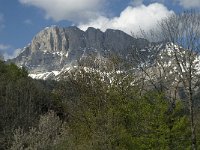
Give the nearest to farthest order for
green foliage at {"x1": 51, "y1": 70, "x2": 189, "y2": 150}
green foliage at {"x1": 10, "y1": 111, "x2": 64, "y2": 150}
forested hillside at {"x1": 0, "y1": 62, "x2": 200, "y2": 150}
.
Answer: green foliage at {"x1": 51, "y1": 70, "x2": 189, "y2": 150} → forested hillside at {"x1": 0, "y1": 62, "x2": 200, "y2": 150} → green foliage at {"x1": 10, "y1": 111, "x2": 64, "y2": 150}

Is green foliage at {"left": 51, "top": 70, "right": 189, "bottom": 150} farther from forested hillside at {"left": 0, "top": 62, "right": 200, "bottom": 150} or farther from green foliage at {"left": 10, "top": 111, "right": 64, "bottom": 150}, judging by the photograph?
green foliage at {"left": 10, "top": 111, "right": 64, "bottom": 150}

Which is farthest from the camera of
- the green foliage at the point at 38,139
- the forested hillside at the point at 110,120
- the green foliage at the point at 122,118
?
the green foliage at the point at 38,139

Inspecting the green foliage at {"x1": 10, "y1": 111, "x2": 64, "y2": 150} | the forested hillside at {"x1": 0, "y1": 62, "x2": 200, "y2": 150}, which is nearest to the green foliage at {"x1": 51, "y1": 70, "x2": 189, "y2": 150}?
the forested hillside at {"x1": 0, "y1": 62, "x2": 200, "y2": 150}

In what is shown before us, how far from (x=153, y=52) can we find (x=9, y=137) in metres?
19.1

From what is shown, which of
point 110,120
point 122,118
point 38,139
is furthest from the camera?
point 38,139

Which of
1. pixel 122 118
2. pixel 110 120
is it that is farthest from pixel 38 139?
pixel 122 118

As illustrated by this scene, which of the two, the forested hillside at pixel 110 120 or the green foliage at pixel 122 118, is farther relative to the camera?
the forested hillside at pixel 110 120

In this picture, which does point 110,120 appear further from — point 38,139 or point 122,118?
point 38,139

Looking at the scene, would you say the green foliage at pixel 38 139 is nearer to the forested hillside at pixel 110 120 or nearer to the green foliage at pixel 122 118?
the forested hillside at pixel 110 120

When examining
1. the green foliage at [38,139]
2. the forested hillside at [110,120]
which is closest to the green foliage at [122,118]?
the forested hillside at [110,120]

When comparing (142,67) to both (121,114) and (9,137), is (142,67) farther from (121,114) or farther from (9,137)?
(9,137)

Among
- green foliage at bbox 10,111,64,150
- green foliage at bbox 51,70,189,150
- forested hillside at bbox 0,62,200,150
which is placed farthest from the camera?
green foliage at bbox 10,111,64,150

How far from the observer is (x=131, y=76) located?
42.9 m

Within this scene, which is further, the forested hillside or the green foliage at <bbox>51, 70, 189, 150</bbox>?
the forested hillside
